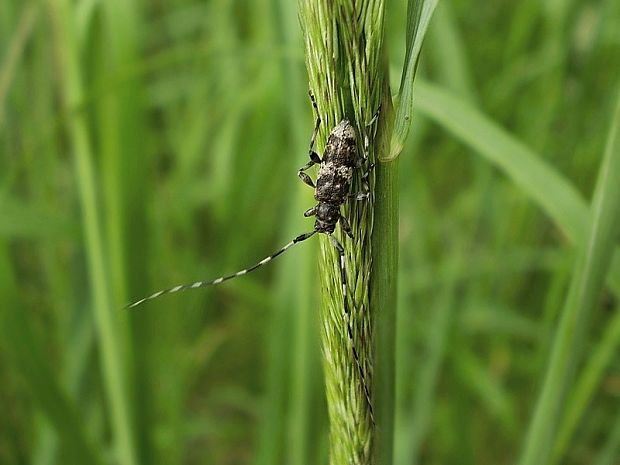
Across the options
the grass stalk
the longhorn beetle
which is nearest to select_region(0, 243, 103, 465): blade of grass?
the longhorn beetle

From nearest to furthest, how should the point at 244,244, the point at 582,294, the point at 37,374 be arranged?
the point at 582,294
the point at 37,374
the point at 244,244

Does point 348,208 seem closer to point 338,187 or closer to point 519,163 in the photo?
point 338,187

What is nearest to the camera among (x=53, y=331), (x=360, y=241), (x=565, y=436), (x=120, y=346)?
(x=360, y=241)

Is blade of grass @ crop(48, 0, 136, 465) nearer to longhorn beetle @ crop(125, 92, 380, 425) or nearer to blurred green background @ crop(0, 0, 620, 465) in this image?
blurred green background @ crop(0, 0, 620, 465)

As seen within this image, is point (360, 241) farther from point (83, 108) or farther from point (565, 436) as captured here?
point (83, 108)

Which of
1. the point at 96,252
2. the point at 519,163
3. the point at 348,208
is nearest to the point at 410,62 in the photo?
the point at 348,208

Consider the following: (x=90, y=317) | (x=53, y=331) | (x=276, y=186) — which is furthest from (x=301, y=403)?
(x=276, y=186)
